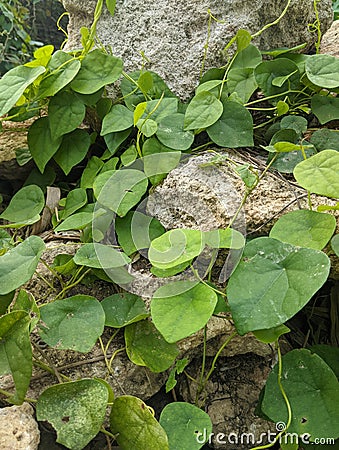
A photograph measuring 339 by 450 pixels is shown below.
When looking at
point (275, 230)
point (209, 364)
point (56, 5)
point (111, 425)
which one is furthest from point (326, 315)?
point (56, 5)

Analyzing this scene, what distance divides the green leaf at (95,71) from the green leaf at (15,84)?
0.31 ft

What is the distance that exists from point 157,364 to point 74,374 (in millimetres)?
Answer: 161

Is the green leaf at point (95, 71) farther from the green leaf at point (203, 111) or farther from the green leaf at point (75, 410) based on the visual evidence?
the green leaf at point (75, 410)

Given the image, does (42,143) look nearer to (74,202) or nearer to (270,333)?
(74,202)

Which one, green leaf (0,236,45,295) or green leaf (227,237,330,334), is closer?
green leaf (227,237,330,334)

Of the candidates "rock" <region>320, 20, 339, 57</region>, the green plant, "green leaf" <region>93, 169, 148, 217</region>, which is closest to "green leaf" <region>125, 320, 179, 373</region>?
the green plant

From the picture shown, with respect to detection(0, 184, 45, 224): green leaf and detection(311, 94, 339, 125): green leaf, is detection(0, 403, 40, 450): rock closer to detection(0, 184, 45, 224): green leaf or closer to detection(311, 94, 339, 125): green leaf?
detection(0, 184, 45, 224): green leaf

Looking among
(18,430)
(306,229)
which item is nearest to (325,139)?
(306,229)

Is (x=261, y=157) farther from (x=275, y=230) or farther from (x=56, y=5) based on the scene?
(x=56, y=5)

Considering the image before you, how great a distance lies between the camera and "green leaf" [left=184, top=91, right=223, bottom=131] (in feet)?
3.11

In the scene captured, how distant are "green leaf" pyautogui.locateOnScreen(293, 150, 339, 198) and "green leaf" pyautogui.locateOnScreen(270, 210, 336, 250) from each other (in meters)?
0.04

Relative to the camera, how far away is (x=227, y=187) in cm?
88

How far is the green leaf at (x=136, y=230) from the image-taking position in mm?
916

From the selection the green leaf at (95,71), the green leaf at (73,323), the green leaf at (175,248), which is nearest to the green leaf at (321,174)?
the green leaf at (175,248)
